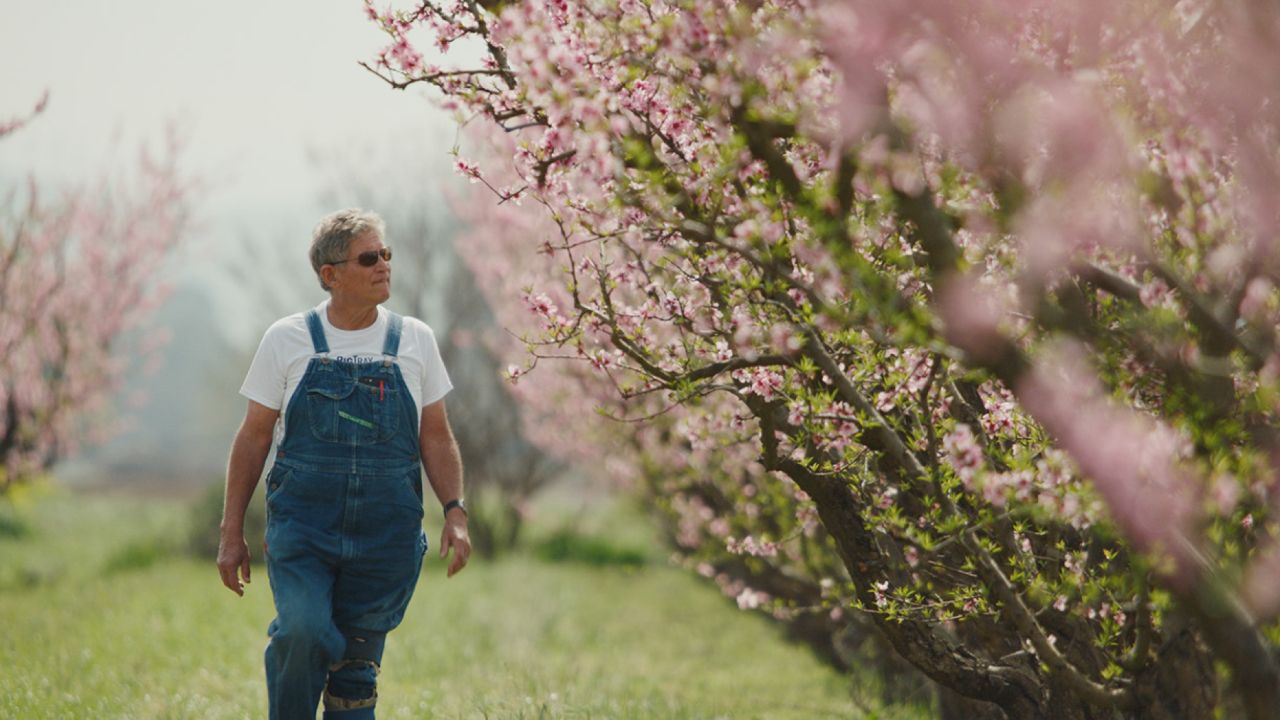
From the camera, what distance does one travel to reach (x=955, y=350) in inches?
123

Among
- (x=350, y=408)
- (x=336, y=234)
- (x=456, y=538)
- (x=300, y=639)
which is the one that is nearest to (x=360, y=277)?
(x=336, y=234)

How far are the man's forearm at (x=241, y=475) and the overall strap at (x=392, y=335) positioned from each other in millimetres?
541

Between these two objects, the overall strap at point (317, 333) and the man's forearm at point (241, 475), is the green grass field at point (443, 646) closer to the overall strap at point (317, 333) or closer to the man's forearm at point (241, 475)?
the man's forearm at point (241, 475)

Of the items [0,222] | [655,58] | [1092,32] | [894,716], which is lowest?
[894,716]

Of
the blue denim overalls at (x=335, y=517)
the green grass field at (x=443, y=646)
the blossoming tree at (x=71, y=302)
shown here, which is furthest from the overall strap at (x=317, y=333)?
the blossoming tree at (x=71, y=302)

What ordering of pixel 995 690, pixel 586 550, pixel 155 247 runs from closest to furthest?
1. pixel 995 690
2. pixel 155 247
3. pixel 586 550

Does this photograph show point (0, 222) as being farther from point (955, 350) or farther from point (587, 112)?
point (955, 350)

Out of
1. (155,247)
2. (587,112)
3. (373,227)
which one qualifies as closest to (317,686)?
(373,227)

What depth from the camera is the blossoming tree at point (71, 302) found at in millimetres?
13102

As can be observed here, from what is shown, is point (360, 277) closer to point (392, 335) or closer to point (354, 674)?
point (392, 335)

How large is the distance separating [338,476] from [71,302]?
1256 cm

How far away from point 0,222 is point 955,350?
11.3 meters

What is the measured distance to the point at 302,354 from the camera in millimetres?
4148

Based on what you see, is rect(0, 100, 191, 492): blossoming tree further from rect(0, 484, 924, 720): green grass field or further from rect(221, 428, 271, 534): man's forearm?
rect(221, 428, 271, 534): man's forearm
